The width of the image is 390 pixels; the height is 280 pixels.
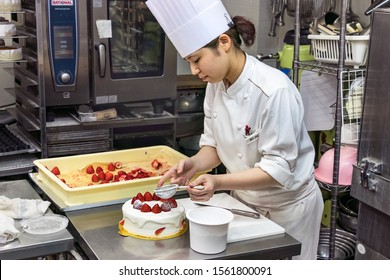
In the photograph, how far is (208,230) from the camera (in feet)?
5.45

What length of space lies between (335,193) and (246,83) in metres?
1.05

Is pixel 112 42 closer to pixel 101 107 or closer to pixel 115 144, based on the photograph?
pixel 101 107

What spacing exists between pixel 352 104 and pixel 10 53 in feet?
5.78

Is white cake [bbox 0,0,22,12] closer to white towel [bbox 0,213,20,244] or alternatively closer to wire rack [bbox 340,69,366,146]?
white towel [bbox 0,213,20,244]

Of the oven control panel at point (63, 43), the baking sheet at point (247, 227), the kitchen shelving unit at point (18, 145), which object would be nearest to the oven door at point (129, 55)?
the oven control panel at point (63, 43)

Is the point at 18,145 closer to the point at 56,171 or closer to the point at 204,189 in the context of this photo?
the point at 56,171

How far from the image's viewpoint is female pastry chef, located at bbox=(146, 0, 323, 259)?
6.23 ft

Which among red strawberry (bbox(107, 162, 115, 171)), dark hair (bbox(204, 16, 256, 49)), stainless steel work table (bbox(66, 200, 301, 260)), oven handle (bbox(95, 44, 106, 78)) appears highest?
dark hair (bbox(204, 16, 256, 49))

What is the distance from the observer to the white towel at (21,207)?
1.94 meters

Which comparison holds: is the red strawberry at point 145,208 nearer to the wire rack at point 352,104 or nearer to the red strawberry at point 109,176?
the red strawberry at point 109,176

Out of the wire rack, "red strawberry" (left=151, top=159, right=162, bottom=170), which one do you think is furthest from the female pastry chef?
the wire rack

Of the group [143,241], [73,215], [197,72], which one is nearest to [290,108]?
[197,72]

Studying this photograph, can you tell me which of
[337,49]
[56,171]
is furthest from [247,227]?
[337,49]

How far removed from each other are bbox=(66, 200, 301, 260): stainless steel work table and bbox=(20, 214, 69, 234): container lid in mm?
44
